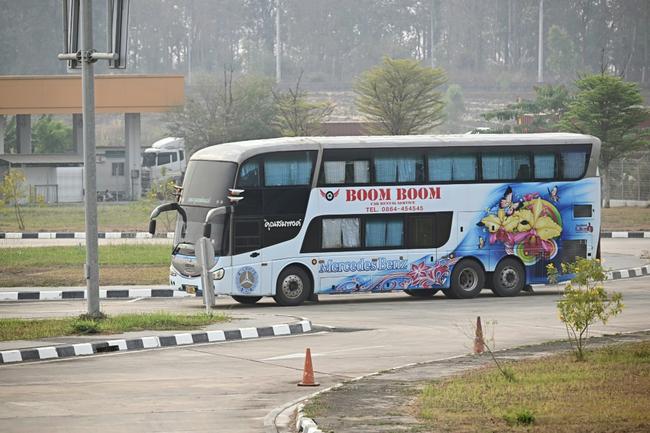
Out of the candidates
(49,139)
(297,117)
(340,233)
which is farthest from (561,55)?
(340,233)

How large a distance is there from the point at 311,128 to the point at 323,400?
56.9m

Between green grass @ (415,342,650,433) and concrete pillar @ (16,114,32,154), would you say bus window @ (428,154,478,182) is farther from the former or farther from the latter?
concrete pillar @ (16,114,32,154)

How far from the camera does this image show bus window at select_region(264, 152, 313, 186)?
91.4 ft

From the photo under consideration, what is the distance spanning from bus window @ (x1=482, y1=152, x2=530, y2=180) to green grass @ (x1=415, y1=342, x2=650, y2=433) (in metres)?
12.1

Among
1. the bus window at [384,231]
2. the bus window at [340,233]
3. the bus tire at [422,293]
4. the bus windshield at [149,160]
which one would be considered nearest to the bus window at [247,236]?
the bus window at [340,233]

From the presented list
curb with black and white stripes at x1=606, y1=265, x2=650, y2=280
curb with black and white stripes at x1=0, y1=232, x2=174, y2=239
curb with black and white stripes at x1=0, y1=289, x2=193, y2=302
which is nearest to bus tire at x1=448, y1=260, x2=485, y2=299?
curb with black and white stripes at x1=606, y1=265, x2=650, y2=280

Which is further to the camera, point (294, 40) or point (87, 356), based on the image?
point (294, 40)

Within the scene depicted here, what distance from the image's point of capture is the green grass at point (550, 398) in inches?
494

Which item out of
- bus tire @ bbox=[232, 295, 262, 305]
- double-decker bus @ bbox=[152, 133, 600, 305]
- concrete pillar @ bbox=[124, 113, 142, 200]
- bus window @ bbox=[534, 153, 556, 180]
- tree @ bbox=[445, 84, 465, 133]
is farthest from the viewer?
tree @ bbox=[445, 84, 465, 133]

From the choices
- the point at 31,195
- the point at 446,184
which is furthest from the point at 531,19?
the point at 446,184

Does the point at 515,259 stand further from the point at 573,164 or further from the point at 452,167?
Answer: the point at 452,167

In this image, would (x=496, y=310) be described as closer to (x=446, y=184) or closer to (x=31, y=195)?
(x=446, y=184)

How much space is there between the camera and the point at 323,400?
1459cm

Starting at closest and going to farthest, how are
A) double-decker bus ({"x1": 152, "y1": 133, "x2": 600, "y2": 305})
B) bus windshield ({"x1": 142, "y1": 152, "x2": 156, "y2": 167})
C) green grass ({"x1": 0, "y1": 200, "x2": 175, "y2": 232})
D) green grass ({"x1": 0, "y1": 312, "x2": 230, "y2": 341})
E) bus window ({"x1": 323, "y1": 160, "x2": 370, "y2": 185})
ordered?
1. green grass ({"x1": 0, "y1": 312, "x2": 230, "y2": 341})
2. double-decker bus ({"x1": 152, "y1": 133, "x2": 600, "y2": 305})
3. bus window ({"x1": 323, "y1": 160, "x2": 370, "y2": 185})
4. green grass ({"x1": 0, "y1": 200, "x2": 175, "y2": 232})
5. bus windshield ({"x1": 142, "y1": 152, "x2": 156, "y2": 167})
